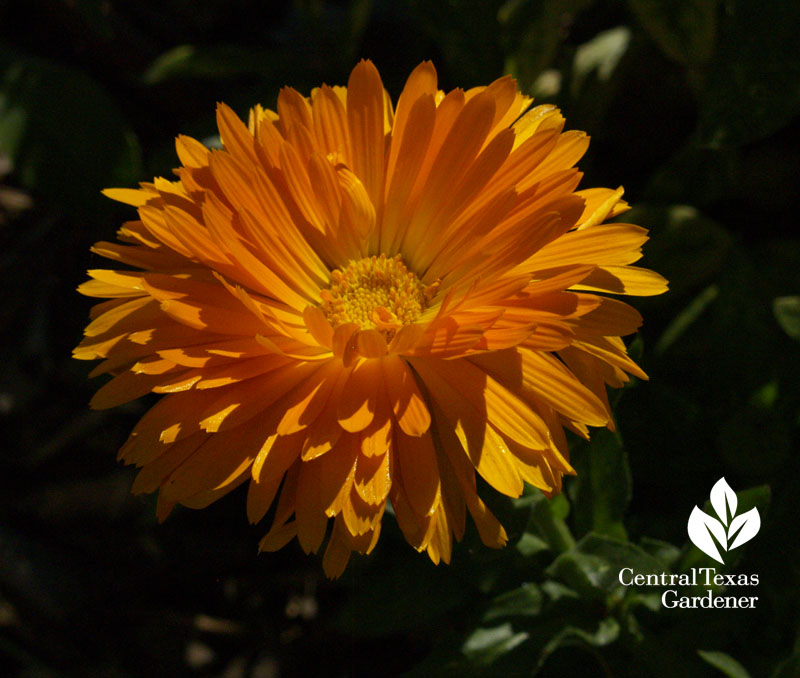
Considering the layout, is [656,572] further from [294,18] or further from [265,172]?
[294,18]

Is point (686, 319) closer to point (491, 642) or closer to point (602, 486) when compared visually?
point (602, 486)

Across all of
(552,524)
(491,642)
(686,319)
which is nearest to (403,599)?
(491,642)

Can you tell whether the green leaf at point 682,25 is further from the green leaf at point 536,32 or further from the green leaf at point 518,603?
the green leaf at point 518,603

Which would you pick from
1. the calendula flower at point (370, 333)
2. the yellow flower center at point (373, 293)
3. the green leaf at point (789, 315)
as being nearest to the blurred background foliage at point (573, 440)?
the green leaf at point (789, 315)

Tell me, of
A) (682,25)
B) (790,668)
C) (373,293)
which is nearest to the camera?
(790,668)

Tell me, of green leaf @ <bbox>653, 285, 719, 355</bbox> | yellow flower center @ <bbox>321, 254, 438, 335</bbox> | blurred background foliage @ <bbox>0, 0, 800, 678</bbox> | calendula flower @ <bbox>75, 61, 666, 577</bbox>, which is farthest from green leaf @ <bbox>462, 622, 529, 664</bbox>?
green leaf @ <bbox>653, 285, 719, 355</bbox>
